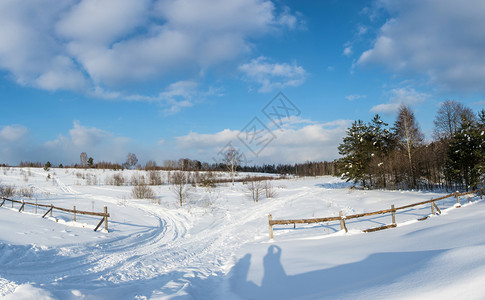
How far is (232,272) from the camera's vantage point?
7.54 meters

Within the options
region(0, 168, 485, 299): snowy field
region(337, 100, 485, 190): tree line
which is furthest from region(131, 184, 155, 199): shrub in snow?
region(337, 100, 485, 190): tree line

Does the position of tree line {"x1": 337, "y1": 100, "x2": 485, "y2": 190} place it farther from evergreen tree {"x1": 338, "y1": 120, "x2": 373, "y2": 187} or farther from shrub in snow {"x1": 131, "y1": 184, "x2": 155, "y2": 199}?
shrub in snow {"x1": 131, "y1": 184, "x2": 155, "y2": 199}

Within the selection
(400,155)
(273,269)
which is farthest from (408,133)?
(273,269)

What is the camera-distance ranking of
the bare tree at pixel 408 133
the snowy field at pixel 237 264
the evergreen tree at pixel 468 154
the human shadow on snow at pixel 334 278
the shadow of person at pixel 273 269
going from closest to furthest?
the snowy field at pixel 237 264, the human shadow on snow at pixel 334 278, the shadow of person at pixel 273 269, the evergreen tree at pixel 468 154, the bare tree at pixel 408 133

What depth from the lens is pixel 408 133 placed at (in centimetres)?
3008

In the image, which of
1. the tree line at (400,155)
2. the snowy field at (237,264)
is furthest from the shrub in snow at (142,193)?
the tree line at (400,155)

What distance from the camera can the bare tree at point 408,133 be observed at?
99.8 ft

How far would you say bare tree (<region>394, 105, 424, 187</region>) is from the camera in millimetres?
30422

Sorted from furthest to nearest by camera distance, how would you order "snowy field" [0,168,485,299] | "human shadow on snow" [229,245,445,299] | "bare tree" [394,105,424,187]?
"bare tree" [394,105,424,187] < "human shadow on snow" [229,245,445,299] < "snowy field" [0,168,485,299]

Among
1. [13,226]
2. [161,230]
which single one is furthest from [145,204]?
[13,226]

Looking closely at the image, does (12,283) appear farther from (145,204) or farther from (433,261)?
(145,204)

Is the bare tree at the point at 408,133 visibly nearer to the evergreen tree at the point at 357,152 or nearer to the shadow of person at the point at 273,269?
the evergreen tree at the point at 357,152

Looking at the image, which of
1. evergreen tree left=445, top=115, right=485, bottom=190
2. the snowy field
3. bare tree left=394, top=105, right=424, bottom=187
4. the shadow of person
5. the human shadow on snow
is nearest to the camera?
the snowy field

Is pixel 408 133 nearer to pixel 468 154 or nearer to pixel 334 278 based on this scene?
pixel 468 154
